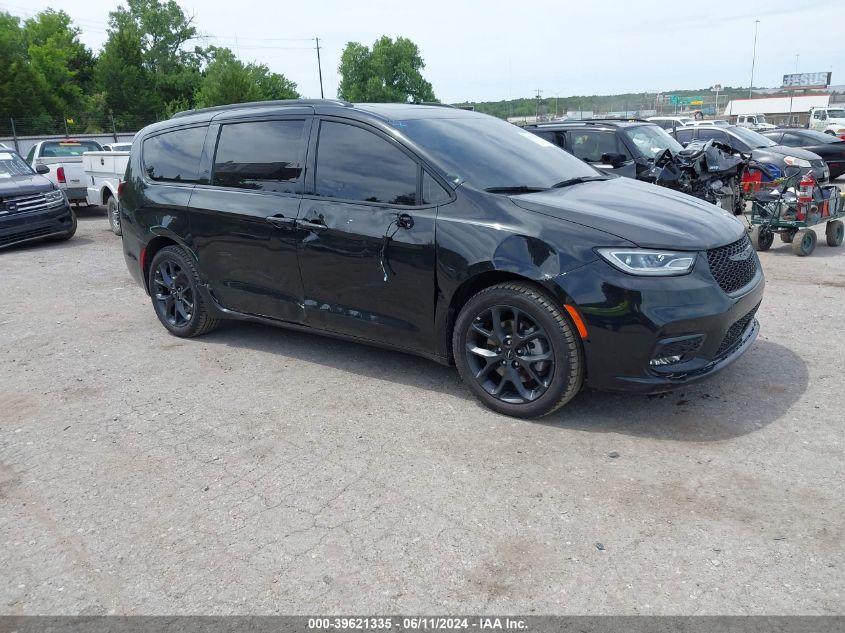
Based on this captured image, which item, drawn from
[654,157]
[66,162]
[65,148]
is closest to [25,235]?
[66,162]

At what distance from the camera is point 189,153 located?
18.7ft

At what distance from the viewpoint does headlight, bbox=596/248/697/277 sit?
3734 mm

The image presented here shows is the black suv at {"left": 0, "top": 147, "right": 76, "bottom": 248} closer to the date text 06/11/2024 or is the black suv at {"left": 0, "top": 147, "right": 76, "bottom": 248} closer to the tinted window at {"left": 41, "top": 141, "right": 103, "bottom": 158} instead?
the tinted window at {"left": 41, "top": 141, "right": 103, "bottom": 158}

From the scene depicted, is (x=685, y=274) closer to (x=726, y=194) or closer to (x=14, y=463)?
(x=14, y=463)

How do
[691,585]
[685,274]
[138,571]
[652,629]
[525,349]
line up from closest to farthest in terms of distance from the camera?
[652,629] < [691,585] < [138,571] < [685,274] < [525,349]

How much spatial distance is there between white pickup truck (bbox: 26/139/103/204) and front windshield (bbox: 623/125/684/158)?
36.0 feet

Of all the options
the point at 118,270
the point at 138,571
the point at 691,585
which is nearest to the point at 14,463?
the point at 138,571

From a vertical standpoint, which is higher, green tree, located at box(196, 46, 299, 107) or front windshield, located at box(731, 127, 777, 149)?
green tree, located at box(196, 46, 299, 107)

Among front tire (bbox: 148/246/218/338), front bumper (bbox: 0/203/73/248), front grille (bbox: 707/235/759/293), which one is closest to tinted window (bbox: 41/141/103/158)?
front bumper (bbox: 0/203/73/248)

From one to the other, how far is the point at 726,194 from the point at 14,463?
31.0 feet

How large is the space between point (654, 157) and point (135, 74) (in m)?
58.8

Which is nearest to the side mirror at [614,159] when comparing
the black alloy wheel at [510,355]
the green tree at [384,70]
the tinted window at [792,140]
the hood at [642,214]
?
the hood at [642,214]

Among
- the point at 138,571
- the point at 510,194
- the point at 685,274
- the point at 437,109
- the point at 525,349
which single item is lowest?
the point at 138,571

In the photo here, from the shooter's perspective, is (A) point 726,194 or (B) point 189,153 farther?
(A) point 726,194
